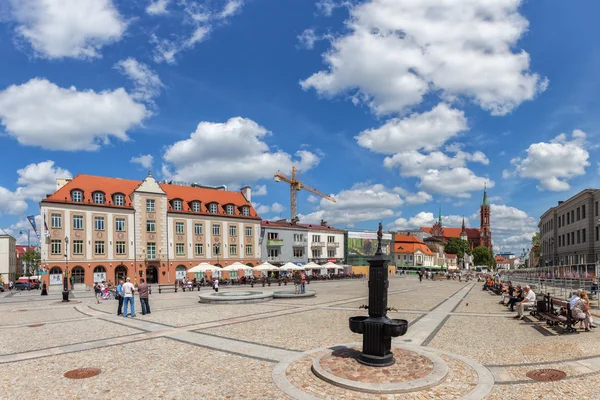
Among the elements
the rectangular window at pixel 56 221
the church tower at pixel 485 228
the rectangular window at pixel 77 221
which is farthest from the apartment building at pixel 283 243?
the church tower at pixel 485 228

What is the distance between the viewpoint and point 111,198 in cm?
5019

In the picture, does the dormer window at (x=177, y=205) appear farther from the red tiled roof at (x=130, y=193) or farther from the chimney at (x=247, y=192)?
the chimney at (x=247, y=192)

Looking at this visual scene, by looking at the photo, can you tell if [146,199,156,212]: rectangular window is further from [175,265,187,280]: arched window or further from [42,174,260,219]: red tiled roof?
[175,265,187,280]: arched window

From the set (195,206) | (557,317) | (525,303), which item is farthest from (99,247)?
(557,317)

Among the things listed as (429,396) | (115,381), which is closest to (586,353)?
(429,396)

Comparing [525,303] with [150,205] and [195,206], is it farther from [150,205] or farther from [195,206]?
[195,206]

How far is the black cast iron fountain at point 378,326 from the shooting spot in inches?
342

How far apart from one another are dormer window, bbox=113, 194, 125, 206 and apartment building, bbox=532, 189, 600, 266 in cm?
5317

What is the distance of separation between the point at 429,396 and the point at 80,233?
48.4m

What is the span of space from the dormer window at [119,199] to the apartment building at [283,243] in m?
22.1

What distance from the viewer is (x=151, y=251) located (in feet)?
171

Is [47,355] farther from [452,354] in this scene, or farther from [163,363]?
[452,354]

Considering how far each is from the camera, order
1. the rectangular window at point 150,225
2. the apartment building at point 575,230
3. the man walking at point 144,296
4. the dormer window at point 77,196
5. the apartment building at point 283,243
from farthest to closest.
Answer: the apartment building at point 283,243 → the rectangular window at point 150,225 → the apartment building at point 575,230 → the dormer window at point 77,196 → the man walking at point 144,296

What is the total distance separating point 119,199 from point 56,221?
25.2 feet
